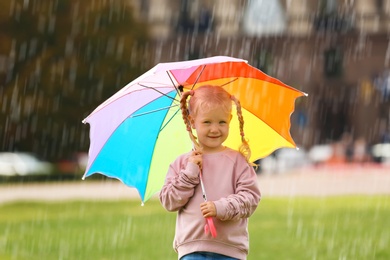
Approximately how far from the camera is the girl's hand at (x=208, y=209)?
512 centimetres

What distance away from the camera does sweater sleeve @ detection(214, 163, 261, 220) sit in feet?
16.9

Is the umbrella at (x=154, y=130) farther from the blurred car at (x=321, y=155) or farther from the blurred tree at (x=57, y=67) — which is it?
the blurred car at (x=321, y=155)

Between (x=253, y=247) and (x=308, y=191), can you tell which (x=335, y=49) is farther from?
(x=253, y=247)

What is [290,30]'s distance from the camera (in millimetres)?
61375

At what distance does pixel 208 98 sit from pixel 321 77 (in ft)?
184

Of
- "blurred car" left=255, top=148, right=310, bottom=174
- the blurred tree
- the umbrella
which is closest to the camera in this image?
the umbrella

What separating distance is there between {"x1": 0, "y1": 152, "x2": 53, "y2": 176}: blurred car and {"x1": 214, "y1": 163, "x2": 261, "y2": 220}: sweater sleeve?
33.4m

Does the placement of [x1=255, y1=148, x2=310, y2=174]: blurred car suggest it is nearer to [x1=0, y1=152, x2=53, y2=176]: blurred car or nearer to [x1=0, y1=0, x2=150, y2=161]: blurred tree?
[x1=0, y1=0, x2=150, y2=161]: blurred tree

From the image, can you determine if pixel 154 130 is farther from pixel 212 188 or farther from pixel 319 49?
pixel 319 49

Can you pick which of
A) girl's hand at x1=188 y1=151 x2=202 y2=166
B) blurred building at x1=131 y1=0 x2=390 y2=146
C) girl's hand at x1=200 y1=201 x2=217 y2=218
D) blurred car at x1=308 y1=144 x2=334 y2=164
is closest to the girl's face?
girl's hand at x1=188 y1=151 x2=202 y2=166

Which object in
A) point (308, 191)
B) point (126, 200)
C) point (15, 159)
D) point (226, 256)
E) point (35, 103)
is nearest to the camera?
point (226, 256)

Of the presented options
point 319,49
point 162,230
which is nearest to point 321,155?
point 319,49

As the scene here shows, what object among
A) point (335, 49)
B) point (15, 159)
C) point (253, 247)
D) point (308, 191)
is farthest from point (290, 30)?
point (253, 247)

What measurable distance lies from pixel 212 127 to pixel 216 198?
1.14ft
